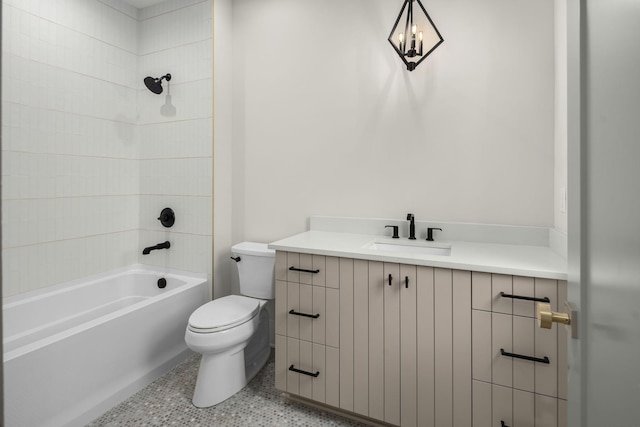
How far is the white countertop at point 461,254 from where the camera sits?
143cm

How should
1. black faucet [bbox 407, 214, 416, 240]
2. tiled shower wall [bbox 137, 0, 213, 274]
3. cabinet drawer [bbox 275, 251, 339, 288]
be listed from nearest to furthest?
1. cabinet drawer [bbox 275, 251, 339, 288]
2. black faucet [bbox 407, 214, 416, 240]
3. tiled shower wall [bbox 137, 0, 213, 274]

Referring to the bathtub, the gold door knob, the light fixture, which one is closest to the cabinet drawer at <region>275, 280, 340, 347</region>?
the bathtub

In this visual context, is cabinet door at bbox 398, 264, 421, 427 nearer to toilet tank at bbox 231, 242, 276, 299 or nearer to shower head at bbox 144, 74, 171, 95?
toilet tank at bbox 231, 242, 276, 299

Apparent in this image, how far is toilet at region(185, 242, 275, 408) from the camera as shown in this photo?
192 centimetres

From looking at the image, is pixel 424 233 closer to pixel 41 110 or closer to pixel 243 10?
pixel 243 10

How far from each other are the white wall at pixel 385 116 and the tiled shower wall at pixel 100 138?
0.36 meters

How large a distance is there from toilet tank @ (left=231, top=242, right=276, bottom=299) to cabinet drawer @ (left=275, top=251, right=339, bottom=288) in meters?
0.39

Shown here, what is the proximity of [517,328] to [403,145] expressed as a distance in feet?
3.85

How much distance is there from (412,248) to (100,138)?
7.82 ft

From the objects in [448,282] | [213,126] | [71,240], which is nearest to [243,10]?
[213,126]

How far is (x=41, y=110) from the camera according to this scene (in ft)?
7.45

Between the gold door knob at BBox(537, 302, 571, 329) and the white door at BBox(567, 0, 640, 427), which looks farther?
the gold door knob at BBox(537, 302, 571, 329)

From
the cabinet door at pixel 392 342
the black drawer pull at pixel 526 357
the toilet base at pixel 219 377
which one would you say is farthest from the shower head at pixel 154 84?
the black drawer pull at pixel 526 357

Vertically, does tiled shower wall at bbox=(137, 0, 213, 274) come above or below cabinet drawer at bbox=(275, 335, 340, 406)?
above
